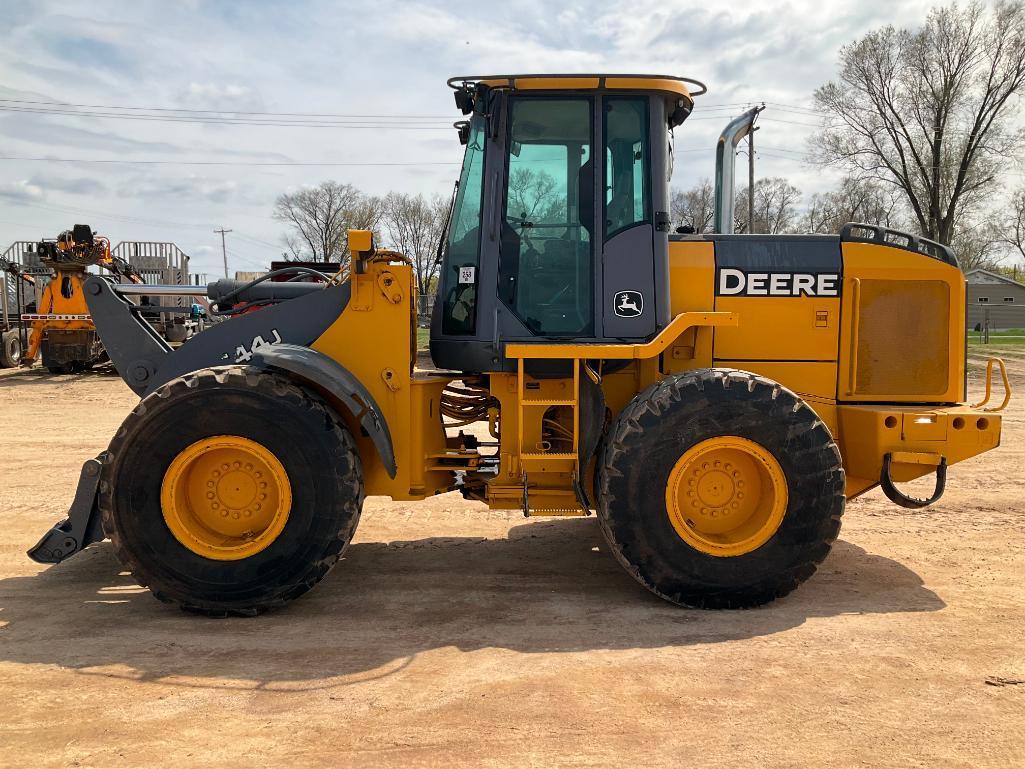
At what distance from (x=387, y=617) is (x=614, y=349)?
6.57 feet

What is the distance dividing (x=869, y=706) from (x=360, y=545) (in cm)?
362

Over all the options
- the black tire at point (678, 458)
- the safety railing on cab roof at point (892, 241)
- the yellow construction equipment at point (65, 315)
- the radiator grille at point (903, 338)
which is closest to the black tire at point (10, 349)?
the yellow construction equipment at point (65, 315)

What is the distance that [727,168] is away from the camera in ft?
17.1

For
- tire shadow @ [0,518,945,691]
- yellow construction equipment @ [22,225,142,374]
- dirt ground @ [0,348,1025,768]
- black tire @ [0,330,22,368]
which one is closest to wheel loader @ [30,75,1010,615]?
tire shadow @ [0,518,945,691]

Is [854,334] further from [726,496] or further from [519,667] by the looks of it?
[519,667]

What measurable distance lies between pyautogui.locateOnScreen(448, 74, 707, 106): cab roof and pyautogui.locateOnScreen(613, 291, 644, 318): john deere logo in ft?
4.01

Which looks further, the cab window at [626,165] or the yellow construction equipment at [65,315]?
the yellow construction equipment at [65,315]

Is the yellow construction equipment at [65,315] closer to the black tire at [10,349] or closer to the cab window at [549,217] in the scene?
the black tire at [10,349]

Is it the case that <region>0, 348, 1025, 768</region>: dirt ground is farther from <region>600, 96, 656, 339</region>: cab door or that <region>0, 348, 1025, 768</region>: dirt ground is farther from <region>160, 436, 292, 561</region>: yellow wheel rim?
<region>600, 96, 656, 339</region>: cab door

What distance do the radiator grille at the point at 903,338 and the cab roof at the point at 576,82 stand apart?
184 centimetres

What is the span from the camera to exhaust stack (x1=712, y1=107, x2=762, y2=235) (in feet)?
16.9

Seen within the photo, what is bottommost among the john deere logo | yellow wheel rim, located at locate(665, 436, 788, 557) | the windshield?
yellow wheel rim, located at locate(665, 436, 788, 557)

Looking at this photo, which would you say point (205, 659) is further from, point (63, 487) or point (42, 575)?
point (63, 487)

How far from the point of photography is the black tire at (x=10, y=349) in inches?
735
